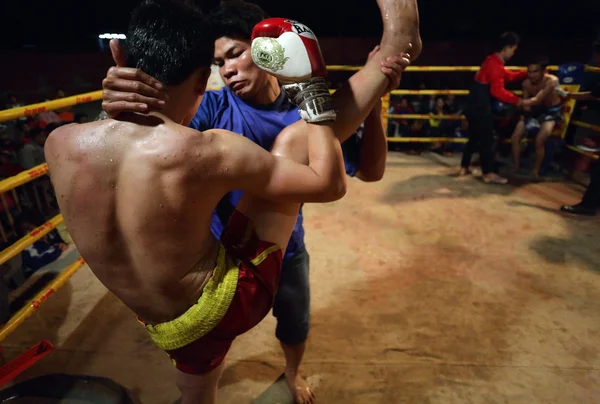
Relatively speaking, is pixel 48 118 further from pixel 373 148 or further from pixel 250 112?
pixel 373 148

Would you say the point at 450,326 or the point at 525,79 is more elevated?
the point at 525,79

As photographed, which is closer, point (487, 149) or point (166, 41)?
point (166, 41)

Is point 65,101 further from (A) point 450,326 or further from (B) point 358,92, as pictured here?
(A) point 450,326

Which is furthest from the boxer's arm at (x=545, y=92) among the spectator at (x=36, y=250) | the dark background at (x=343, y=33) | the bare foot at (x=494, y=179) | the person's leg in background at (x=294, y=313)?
the spectator at (x=36, y=250)

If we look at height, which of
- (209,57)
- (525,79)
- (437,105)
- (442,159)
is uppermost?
(209,57)

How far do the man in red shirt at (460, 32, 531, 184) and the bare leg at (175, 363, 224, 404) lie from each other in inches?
→ 173

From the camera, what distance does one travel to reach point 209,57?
0.99 metres

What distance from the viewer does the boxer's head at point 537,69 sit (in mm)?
4605

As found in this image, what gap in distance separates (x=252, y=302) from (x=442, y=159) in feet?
17.2

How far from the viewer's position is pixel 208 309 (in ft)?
3.45

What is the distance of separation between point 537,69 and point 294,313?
4604 millimetres

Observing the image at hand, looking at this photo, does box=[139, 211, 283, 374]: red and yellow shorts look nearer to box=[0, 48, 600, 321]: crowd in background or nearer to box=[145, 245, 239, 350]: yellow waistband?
box=[145, 245, 239, 350]: yellow waistband

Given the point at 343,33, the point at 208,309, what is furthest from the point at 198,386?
the point at 343,33

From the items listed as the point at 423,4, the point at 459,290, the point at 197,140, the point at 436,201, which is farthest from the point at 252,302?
the point at 423,4
